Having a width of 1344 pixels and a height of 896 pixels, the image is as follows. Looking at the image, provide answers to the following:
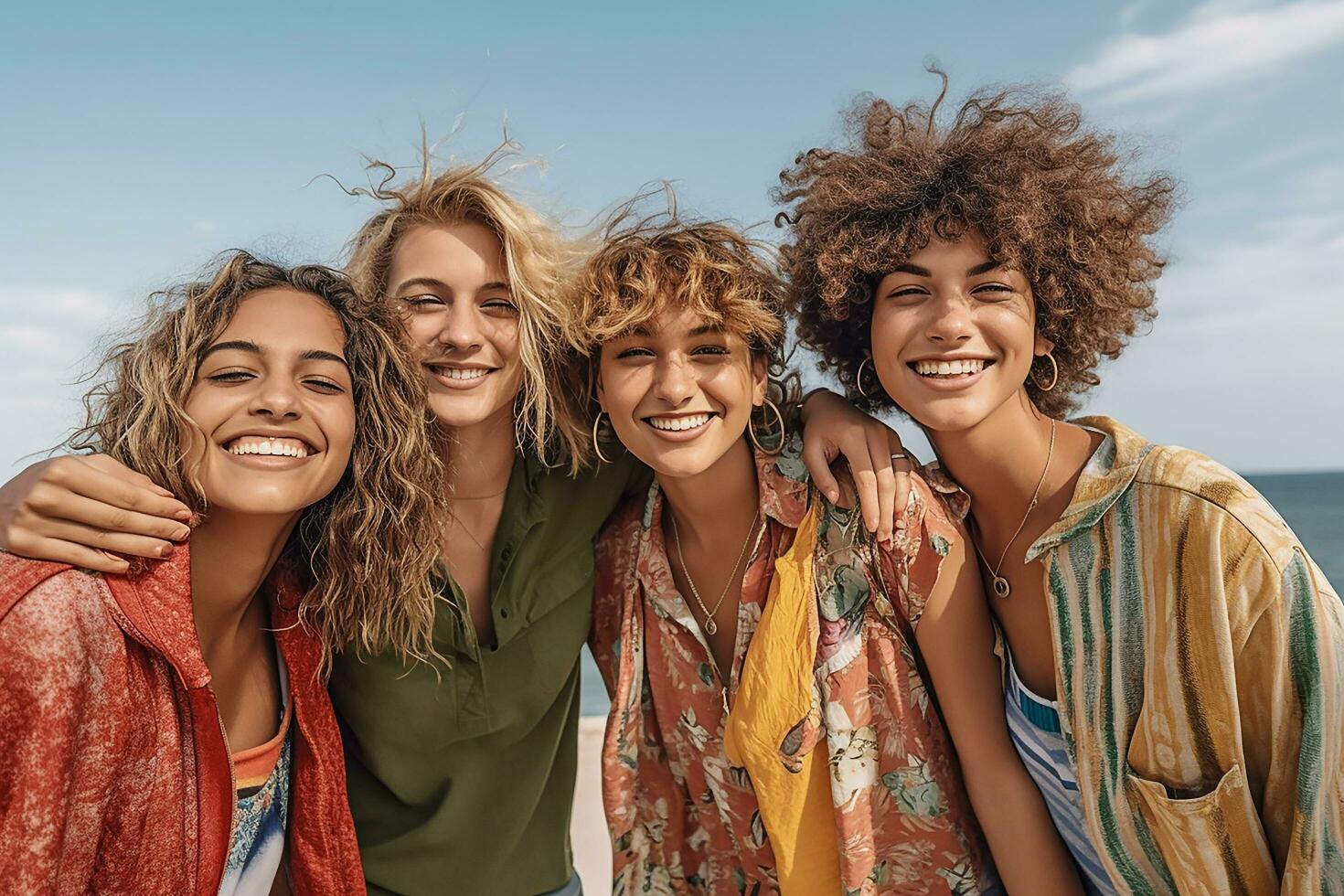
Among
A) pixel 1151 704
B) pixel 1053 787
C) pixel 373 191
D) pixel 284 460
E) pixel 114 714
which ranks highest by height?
pixel 373 191

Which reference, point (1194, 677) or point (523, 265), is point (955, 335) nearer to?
point (1194, 677)

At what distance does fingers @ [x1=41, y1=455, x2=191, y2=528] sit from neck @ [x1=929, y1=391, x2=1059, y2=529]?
2176 millimetres

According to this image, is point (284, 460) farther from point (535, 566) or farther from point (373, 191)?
point (373, 191)

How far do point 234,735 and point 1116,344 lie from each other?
300 cm

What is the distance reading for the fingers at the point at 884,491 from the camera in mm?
2895

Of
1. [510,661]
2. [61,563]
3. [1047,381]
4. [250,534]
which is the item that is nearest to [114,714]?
[61,563]

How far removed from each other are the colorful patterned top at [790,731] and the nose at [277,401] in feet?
4.07

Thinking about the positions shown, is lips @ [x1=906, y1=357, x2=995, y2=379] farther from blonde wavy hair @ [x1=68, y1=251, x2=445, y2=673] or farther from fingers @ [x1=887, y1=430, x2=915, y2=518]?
blonde wavy hair @ [x1=68, y1=251, x2=445, y2=673]

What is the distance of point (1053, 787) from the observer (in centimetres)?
293

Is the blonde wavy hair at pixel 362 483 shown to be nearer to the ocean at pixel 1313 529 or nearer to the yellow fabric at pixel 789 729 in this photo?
the yellow fabric at pixel 789 729

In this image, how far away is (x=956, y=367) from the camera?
2.83 metres

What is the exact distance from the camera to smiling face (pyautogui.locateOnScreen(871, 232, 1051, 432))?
2.81 meters

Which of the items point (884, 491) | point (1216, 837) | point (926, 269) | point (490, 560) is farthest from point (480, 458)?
point (1216, 837)

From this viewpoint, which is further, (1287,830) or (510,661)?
(510,661)
